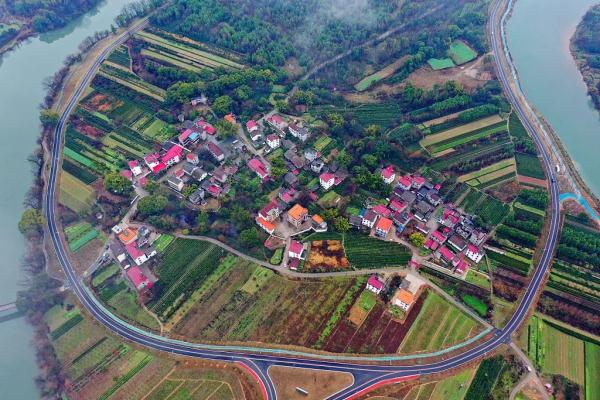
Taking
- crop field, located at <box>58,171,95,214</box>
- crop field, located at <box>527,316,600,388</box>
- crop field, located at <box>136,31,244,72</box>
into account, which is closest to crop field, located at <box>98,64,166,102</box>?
crop field, located at <box>136,31,244,72</box>

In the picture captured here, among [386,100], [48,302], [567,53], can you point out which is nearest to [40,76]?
[48,302]

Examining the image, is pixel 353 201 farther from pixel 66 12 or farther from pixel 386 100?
pixel 66 12

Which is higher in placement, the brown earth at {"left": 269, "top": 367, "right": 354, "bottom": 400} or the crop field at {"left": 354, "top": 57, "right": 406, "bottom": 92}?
the crop field at {"left": 354, "top": 57, "right": 406, "bottom": 92}

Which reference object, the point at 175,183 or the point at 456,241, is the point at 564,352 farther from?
the point at 175,183

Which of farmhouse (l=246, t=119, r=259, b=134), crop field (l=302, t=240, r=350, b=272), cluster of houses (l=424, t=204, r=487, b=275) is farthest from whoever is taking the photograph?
farmhouse (l=246, t=119, r=259, b=134)

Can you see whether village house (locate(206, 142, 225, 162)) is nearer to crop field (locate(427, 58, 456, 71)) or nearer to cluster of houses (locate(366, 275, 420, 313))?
Answer: cluster of houses (locate(366, 275, 420, 313))
